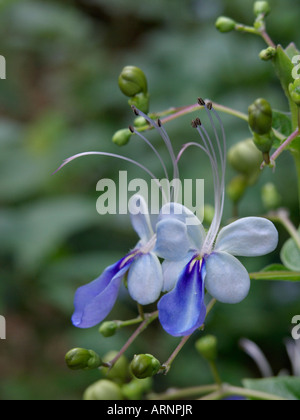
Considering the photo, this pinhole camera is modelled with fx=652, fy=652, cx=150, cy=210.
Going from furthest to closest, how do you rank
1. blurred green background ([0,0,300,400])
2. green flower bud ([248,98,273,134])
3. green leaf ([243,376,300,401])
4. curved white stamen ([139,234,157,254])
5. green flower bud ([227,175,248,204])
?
blurred green background ([0,0,300,400]), green flower bud ([227,175,248,204]), green leaf ([243,376,300,401]), curved white stamen ([139,234,157,254]), green flower bud ([248,98,273,134])

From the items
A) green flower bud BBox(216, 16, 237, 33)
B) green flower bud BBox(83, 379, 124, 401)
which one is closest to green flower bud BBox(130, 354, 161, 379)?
green flower bud BBox(83, 379, 124, 401)

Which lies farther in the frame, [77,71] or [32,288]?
[77,71]

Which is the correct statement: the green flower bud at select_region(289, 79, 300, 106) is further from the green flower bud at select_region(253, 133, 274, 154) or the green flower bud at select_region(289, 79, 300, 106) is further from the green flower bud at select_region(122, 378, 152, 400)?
the green flower bud at select_region(122, 378, 152, 400)

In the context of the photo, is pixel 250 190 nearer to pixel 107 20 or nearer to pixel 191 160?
pixel 191 160

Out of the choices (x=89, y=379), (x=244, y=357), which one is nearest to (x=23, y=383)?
(x=89, y=379)

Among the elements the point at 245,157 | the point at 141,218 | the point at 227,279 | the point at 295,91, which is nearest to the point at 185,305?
the point at 227,279

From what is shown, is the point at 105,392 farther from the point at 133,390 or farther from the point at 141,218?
the point at 141,218

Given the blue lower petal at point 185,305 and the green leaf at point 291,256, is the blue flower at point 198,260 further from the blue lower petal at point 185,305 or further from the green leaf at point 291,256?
the green leaf at point 291,256
